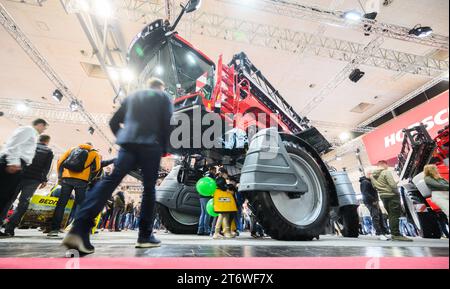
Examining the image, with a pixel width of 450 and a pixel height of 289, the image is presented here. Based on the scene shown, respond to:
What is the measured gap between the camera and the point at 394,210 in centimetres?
371

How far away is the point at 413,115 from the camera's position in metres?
1.51

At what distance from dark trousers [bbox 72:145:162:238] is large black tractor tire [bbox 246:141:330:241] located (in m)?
1.19

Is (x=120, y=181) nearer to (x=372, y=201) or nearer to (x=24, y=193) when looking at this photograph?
(x=24, y=193)

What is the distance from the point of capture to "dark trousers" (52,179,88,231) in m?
3.77

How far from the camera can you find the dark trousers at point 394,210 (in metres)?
3.67

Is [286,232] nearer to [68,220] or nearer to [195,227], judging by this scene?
[195,227]

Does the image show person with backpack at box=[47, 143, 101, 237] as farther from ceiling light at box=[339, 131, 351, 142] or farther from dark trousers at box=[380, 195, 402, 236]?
ceiling light at box=[339, 131, 351, 142]

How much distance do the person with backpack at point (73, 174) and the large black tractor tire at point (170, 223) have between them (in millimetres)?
1439

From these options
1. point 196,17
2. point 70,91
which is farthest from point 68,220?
point 70,91

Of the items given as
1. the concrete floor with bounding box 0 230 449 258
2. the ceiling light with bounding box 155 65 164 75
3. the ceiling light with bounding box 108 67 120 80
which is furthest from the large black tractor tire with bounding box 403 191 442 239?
the ceiling light with bounding box 108 67 120 80

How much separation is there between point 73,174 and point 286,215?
11.3ft

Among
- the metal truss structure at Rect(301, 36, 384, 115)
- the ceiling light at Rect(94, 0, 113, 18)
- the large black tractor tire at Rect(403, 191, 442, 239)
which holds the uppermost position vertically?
the metal truss structure at Rect(301, 36, 384, 115)

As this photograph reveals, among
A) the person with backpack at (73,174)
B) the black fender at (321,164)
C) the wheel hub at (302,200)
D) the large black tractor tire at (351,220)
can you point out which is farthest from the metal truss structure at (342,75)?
the person with backpack at (73,174)

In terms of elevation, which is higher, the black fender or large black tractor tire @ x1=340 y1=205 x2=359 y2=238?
the black fender
